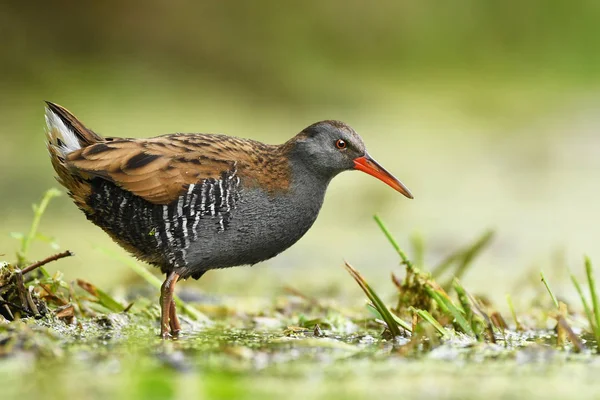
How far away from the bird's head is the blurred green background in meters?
1.89

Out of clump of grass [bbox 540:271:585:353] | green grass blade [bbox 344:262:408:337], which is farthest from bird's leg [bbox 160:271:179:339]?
clump of grass [bbox 540:271:585:353]

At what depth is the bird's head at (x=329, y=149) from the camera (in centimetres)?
506

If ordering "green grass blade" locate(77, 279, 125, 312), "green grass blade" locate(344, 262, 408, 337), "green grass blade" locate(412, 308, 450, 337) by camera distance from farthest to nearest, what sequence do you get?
"green grass blade" locate(77, 279, 125, 312), "green grass blade" locate(344, 262, 408, 337), "green grass blade" locate(412, 308, 450, 337)

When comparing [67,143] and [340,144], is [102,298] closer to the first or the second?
[67,143]

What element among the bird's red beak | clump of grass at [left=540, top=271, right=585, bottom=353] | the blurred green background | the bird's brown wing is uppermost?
the blurred green background

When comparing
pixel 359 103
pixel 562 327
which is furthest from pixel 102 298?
pixel 359 103

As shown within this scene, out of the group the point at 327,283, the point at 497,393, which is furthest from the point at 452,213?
the point at 497,393

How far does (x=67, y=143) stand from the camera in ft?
16.2

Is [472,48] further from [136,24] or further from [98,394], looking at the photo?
[98,394]

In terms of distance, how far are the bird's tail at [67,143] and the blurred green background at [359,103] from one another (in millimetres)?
2101

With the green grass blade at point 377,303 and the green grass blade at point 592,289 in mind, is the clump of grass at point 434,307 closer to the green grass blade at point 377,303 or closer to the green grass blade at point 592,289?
the green grass blade at point 377,303

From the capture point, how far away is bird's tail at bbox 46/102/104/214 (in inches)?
191

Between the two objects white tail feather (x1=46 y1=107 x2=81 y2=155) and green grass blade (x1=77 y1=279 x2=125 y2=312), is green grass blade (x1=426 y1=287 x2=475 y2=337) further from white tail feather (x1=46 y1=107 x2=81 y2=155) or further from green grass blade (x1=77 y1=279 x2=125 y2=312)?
white tail feather (x1=46 y1=107 x2=81 y2=155)

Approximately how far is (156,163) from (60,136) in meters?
0.56
